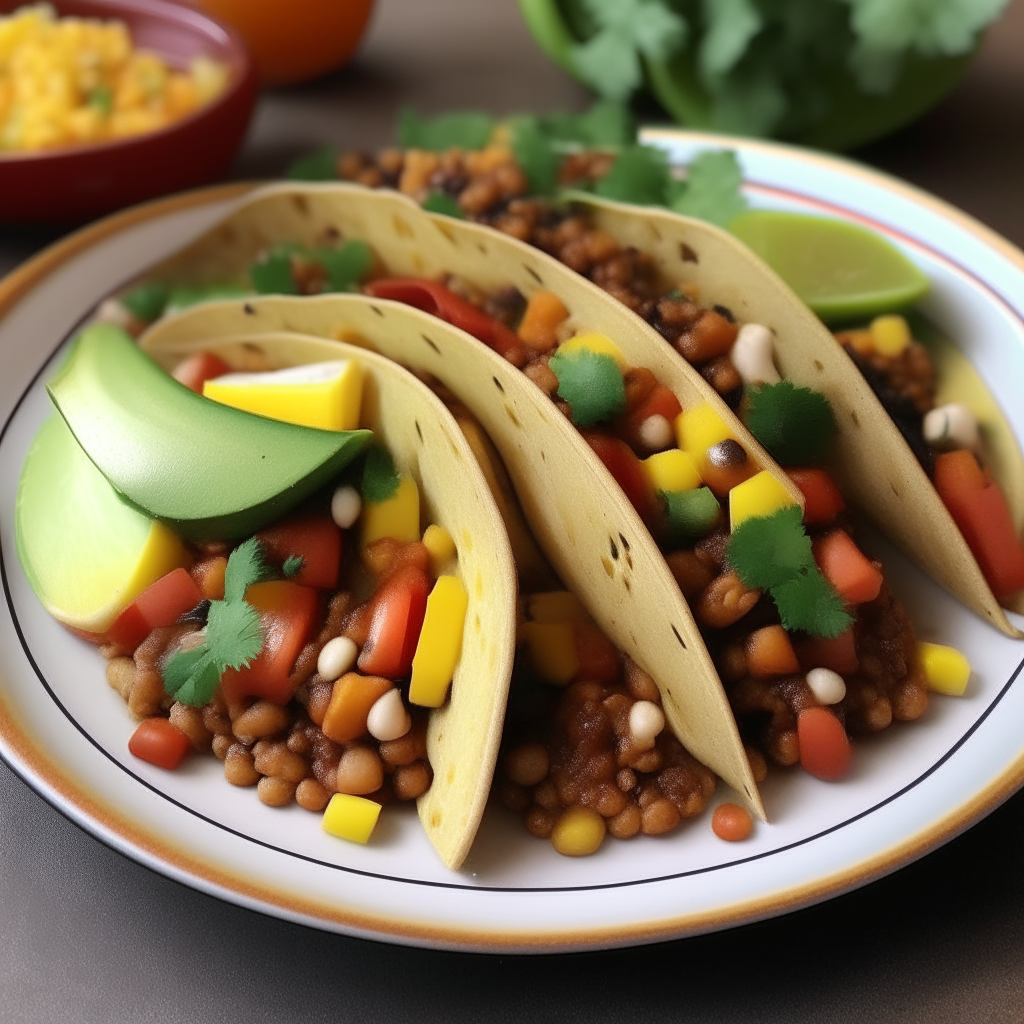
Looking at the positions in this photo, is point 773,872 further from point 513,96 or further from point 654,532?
point 513,96

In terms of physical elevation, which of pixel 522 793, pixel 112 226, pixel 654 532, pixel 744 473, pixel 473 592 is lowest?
pixel 112 226

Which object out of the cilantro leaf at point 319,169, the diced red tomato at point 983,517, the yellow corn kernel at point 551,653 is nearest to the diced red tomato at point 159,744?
the yellow corn kernel at point 551,653

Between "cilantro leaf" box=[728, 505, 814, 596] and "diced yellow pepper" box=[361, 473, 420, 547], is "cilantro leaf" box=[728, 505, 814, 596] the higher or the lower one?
the higher one

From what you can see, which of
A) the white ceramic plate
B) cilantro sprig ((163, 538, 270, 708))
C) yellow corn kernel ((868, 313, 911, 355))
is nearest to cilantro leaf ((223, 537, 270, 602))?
cilantro sprig ((163, 538, 270, 708))

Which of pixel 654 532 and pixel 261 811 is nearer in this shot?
pixel 261 811

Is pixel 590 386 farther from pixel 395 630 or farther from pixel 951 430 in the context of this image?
pixel 951 430

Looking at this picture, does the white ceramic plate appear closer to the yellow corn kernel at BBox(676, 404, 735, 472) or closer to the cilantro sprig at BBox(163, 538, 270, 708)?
the cilantro sprig at BBox(163, 538, 270, 708)

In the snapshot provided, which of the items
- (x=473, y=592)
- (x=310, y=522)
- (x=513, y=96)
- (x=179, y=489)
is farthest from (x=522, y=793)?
(x=513, y=96)
